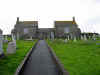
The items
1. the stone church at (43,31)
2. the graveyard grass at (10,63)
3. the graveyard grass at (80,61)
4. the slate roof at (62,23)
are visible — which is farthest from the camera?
the slate roof at (62,23)

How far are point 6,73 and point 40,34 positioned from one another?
144 feet

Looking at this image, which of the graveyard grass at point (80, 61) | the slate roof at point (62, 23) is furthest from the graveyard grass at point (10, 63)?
the slate roof at point (62, 23)

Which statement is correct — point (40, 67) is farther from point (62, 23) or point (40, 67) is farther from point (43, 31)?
point (62, 23)

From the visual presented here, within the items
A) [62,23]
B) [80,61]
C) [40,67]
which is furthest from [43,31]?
[40,67]

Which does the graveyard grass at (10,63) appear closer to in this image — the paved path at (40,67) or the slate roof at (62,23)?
the paved path at (40,67)

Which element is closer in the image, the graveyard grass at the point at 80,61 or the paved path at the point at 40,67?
the graveyard grass at the point at 80,61

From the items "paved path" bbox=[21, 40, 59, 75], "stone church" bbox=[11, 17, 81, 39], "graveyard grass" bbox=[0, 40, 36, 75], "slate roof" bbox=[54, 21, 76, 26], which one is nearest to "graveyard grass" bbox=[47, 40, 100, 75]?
"paved path" bbox=[21, 40, 59, 75]

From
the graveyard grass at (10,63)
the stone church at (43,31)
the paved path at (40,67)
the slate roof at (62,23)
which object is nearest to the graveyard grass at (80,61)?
the paved path at (40,67)

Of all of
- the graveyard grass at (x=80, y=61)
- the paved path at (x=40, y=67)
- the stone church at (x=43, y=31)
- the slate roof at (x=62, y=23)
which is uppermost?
the slate roof at (x=62, y=23)

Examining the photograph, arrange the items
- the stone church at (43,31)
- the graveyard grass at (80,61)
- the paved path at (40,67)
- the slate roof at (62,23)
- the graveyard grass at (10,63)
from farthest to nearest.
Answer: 1. the slate roof at (62,23)
2. the stone church at (43,31)
3. the paved path at (40,67)
4. the graveyard grass at (10,63)
5. the graveyard grass at (80,61)

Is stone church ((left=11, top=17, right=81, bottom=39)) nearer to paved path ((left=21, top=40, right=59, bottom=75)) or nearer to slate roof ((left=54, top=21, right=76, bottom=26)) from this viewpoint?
slate roof ((left=54, top=21, right=76, bottom=26))

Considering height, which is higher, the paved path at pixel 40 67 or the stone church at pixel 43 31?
the stone church at pixel 43 31

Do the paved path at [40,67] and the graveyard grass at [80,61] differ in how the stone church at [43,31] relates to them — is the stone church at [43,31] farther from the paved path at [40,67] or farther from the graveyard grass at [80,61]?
the paved path at [40,67]

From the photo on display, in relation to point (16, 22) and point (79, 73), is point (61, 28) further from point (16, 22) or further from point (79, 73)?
point (79, 73)
